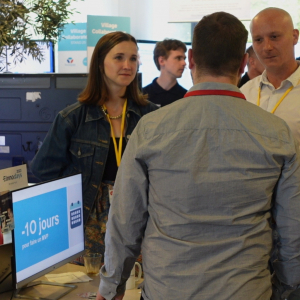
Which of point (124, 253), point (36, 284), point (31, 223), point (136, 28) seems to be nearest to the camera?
point (124, 253)

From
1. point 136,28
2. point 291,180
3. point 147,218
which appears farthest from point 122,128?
point 136,28

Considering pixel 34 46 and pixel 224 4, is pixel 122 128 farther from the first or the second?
pixel 224 4

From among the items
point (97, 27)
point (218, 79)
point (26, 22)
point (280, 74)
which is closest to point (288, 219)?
point (218, 79)

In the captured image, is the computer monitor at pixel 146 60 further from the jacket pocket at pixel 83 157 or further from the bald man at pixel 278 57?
the bald man at pixel 278 57

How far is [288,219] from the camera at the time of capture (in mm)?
1345

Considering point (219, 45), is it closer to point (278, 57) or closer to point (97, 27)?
point (278, 57)

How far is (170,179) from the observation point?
1281mm

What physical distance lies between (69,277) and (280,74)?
1215 mm

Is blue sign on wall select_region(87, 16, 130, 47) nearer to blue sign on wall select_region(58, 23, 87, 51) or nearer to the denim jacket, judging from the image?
blue sign on wall select_region(58, 23, 87, 51)

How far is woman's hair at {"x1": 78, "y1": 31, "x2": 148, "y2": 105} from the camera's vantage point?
2.41 metres

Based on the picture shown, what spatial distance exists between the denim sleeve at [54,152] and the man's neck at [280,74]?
0.98 meters

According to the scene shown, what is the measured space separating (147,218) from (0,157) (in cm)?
147

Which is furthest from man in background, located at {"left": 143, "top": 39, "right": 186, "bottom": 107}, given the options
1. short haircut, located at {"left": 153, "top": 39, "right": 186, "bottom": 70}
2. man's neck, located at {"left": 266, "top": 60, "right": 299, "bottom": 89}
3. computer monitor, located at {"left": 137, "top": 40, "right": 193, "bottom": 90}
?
man's neck, located at {"left": 266, "top": 60, "right": 299, "bottom": 89}

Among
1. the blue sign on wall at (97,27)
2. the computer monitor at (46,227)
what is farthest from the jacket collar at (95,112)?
the blue sign on wall at (97,27)
